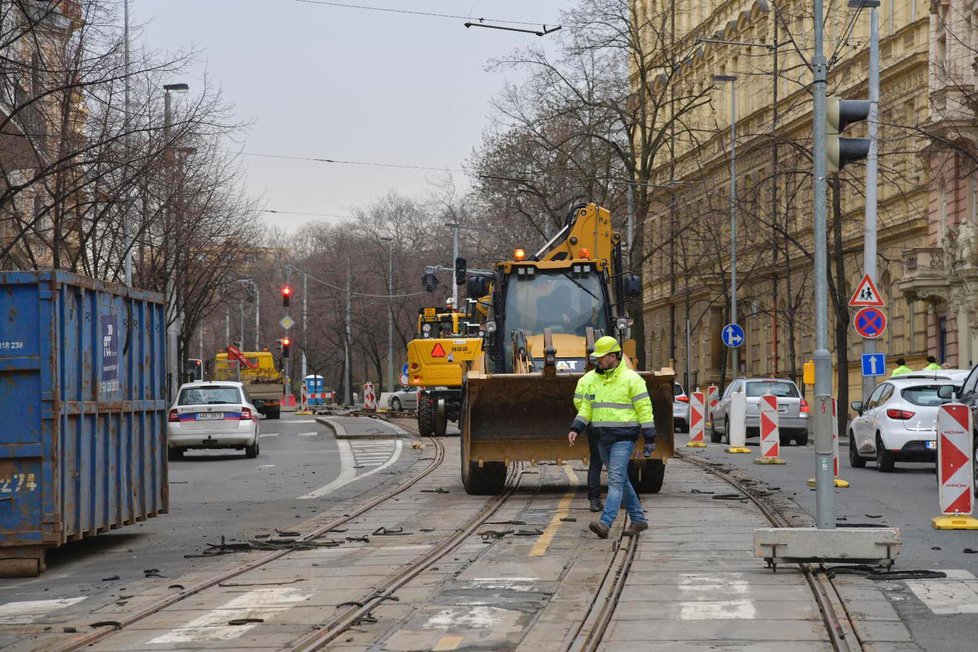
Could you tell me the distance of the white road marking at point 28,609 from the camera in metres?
10.8

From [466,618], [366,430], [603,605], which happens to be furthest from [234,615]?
[366,430]

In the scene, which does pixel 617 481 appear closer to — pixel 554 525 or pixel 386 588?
pixel 554 525


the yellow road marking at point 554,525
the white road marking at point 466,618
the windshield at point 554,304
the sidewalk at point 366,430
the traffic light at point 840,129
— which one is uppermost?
the traffic light at point 840,129

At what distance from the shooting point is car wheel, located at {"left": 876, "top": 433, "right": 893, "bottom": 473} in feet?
81.2

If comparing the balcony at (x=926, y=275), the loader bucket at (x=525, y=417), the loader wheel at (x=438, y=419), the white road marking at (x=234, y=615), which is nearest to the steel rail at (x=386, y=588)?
the white road marking at (x=234, y=615)

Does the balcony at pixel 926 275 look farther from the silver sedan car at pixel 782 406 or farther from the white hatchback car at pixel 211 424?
the white hatchback car at pixel 211 424

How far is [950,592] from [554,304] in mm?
10769

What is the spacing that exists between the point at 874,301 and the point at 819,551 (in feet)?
62.1

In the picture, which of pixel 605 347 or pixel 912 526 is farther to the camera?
pixel 912 526

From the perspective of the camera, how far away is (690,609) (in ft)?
33.3

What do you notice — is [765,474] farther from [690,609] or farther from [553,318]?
[690,609]

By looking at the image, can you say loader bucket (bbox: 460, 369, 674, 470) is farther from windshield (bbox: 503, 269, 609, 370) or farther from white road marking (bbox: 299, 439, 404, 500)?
white road marking (bbox: 299, 439, 404, 500)

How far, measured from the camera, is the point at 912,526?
1572 centimetres

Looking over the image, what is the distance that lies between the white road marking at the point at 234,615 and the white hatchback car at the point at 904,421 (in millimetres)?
14888
